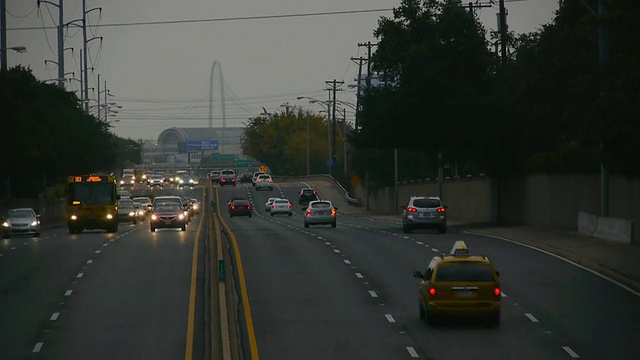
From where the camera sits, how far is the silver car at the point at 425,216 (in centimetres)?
5541

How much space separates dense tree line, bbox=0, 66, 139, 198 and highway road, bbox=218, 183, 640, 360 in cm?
3452

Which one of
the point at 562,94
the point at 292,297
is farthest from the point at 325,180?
the point at 292,297

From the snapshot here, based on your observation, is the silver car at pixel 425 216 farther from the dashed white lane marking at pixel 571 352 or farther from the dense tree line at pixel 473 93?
the dashed white lane marking at pixel 571 352

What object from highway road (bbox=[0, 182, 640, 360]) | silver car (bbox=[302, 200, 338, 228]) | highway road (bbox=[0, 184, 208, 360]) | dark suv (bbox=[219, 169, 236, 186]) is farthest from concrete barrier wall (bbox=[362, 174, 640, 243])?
dark suv (bbox=[219, 169, 236, 186])

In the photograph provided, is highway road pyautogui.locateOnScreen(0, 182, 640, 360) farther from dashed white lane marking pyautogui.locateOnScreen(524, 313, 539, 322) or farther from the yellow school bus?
the yellow school bus

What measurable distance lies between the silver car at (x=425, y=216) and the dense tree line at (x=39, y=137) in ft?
94.5

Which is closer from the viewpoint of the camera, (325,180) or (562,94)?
(562,94)

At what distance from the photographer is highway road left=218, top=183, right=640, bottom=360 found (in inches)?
844

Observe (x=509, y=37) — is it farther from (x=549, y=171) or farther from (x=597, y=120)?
(x=597, y=120)

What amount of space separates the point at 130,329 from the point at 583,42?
3146cm

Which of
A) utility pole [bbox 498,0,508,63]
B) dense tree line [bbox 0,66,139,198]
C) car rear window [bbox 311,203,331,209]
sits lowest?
car rear window [bbox 311,203,331,209]

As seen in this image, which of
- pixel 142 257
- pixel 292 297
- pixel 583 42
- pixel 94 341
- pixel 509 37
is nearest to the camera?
pixel 94 341

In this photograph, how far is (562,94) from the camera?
5369cm

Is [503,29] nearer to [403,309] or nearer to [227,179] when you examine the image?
[403,309]
